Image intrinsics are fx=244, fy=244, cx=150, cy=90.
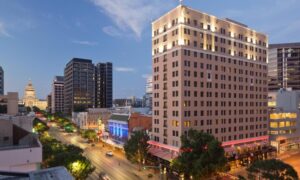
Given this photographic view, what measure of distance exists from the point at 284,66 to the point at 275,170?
178 m

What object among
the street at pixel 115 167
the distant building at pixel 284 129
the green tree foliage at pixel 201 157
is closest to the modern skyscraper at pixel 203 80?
the distant building at pixel 284 129

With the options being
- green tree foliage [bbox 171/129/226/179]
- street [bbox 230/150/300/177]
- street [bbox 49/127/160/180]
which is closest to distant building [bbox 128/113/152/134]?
street [bbox 49/127/160/180]

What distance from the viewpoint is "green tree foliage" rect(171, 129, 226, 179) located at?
4419 centimetres

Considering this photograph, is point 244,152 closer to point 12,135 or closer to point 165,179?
point 165,179

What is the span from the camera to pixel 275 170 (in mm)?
34312

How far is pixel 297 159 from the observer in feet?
259

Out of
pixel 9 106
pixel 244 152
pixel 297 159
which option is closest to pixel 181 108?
pixel 244 152

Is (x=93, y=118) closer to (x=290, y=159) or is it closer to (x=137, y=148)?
(x=137, y=148)

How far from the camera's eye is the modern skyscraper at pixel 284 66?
600 feet

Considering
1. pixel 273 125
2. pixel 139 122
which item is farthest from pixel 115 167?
pixel 273 125

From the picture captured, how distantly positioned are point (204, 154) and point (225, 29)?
4855 centimetres

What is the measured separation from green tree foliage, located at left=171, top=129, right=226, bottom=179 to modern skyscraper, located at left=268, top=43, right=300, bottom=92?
165 metres

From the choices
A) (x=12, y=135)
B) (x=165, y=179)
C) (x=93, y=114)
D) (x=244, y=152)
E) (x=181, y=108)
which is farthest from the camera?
(x=93, y=114)

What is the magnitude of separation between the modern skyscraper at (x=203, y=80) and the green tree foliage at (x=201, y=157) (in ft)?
57.7
